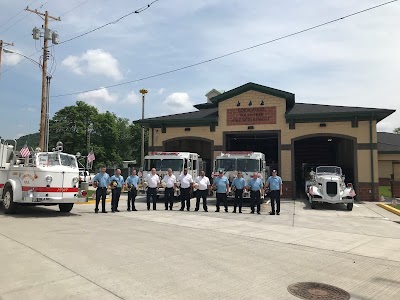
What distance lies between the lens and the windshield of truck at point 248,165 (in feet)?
59.3

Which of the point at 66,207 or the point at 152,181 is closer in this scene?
the point at 66,207

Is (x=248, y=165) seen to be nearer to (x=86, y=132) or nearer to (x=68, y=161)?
(x=68, y=161)

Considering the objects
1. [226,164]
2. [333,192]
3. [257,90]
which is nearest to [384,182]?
[257,90]

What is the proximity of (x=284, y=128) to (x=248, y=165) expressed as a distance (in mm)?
6705

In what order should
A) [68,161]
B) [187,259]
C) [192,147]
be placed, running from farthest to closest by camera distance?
[192,147] < [68,161] < [187,259]

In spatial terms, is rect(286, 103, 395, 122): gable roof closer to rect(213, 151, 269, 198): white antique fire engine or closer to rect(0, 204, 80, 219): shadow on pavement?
rect(213, 151, 269, 198): white antique fire engine

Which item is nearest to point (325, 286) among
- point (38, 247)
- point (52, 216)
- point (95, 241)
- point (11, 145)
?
point (95, 241)

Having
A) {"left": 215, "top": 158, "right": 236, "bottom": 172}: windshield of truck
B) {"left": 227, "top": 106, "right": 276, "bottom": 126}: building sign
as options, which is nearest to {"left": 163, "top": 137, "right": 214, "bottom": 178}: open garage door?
{"left": 227, "top": 106, "right": 276, "bottom": 126}: building sign

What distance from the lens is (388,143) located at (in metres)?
34.8

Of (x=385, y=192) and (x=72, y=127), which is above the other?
(x=72, y=127)

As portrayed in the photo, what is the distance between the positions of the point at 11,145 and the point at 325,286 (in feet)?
43.0

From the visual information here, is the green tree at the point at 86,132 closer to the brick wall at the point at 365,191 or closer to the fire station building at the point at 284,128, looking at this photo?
the fire station building at the point at 284,128

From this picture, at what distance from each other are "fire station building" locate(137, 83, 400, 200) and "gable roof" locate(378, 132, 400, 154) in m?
5.33

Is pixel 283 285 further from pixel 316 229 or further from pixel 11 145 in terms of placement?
pixel 11 145
